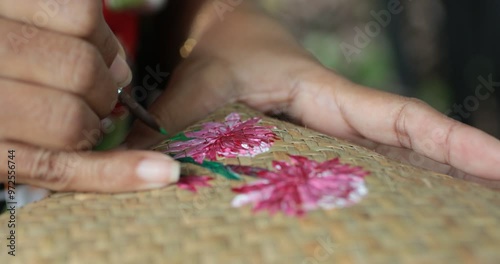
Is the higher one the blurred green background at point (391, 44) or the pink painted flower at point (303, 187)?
the pink painted flower at point (303, 187)

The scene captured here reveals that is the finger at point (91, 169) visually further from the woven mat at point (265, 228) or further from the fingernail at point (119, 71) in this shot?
the fingernail at point (119, 71)

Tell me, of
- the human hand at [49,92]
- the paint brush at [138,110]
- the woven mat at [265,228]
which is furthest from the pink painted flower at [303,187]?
the paint brush at [138,110]

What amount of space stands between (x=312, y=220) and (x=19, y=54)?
0.36m

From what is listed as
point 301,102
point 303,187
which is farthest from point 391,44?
point 303,187

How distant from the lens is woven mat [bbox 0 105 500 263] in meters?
0.48

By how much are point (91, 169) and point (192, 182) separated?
11 cm

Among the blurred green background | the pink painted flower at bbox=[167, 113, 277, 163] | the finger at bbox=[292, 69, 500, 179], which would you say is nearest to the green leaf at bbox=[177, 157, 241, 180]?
the pink painted flower at bbox=[167, 113, 277, 163]

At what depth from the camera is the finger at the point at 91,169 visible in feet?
2.01

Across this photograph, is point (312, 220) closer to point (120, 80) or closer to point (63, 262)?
point (63, 262)

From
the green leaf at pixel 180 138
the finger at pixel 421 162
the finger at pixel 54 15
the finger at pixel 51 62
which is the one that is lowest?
the green leaf at pixel 180 138

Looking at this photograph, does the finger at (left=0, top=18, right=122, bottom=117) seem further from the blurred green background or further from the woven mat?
the blurred green background

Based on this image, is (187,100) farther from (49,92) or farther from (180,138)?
(49,92)

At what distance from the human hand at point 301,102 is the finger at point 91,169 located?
225 millimetres

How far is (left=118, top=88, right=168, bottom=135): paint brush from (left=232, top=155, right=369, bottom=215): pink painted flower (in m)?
0.23
